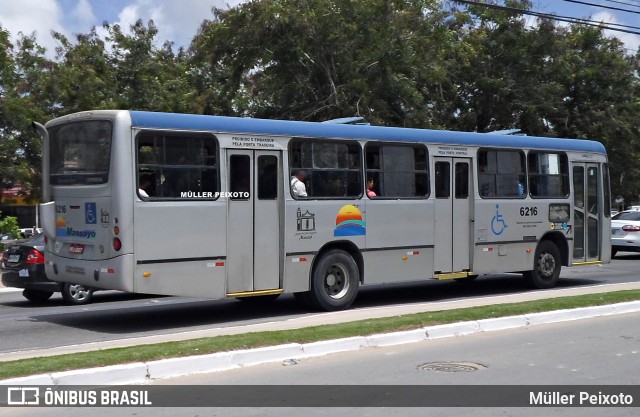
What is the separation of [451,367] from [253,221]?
4.58 m

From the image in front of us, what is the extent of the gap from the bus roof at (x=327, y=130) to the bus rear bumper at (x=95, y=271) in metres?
1.93

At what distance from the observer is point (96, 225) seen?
11.7 metres

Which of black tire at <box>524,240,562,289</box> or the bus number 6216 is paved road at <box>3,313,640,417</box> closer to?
the bus number 6216

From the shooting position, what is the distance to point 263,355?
921 cm

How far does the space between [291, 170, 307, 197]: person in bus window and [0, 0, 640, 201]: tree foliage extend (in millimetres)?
13185

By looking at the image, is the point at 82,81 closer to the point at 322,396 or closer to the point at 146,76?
the point at 146,76

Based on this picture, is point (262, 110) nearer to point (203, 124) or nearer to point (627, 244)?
point (627, 244)

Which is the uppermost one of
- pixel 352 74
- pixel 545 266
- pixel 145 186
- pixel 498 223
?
pixel 352 74

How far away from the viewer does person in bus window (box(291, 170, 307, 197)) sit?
43.0 feet

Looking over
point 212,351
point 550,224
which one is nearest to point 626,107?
point 550,224

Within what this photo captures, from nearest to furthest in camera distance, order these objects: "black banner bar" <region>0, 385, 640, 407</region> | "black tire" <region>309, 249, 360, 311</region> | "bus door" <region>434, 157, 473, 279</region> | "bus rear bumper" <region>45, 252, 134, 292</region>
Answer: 1. "black banner bar" <region>0, 385, 640, 407</region>
2. "bus rear bumper" <region>45, 252, 134, 292</region>
3. "black tire" <region>309, 249, 360, 311</region>
4. "bus door" <region>434, 157, 473, 279</region>

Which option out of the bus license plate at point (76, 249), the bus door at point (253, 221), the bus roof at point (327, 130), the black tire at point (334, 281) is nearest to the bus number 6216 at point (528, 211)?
the bus roof at point (327, 130)

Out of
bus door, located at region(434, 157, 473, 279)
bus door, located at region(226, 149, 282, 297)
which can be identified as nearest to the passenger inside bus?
bus door, located at region(226, 149, 282, 297)

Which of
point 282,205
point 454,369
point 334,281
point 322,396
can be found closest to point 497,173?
point 334,281
